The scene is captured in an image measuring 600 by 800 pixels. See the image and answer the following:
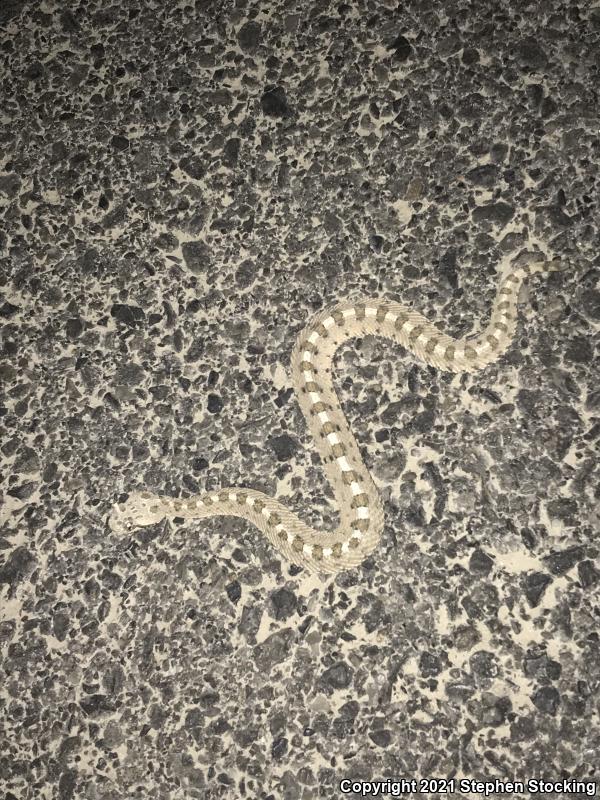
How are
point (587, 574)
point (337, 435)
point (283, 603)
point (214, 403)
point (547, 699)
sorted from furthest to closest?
point (214, 403)
point (337, 435)
point (283, 603)
point (587, 574)
point (547, 699)

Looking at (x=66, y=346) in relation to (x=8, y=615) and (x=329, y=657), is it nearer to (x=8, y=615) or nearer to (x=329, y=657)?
(x=8, y=615)

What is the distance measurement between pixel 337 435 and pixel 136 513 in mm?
1038

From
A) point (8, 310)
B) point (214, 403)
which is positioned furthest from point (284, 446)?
point (8, 310)

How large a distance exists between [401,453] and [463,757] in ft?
4.24

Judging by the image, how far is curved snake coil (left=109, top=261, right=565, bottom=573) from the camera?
313 cm

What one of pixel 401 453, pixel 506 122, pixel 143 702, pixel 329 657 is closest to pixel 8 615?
pixel 143 702

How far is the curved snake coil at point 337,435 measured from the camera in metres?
3.13

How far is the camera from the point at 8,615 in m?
3.40

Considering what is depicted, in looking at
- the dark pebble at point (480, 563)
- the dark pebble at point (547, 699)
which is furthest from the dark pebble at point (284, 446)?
the dark pebble at point (547, 699)

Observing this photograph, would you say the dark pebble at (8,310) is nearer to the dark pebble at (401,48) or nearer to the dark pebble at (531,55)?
the dark pebble at (401,48)

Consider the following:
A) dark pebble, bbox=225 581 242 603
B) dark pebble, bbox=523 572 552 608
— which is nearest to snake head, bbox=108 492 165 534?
dark pebble, bbox=225 581 242 603

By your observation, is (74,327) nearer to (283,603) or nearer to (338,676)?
(283,603)

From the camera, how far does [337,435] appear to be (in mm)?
3232

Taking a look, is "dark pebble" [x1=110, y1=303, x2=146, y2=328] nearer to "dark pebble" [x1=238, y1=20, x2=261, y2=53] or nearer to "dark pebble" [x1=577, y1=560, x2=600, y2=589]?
"dark pebble" [x1=238, y1=20, x2=261, y2=53]
